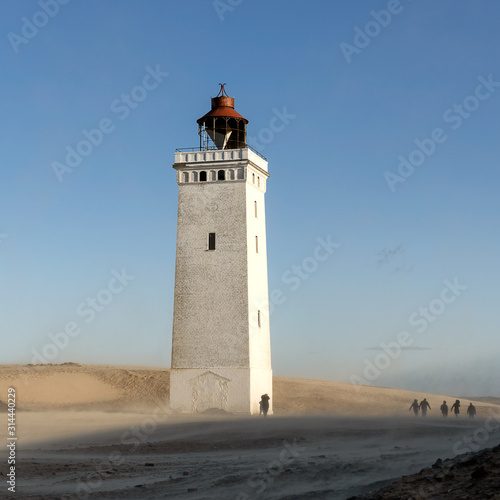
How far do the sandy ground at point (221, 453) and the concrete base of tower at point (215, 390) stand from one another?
1282mm

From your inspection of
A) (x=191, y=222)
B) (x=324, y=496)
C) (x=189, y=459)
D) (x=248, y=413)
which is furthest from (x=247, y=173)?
(x=324, y=496)

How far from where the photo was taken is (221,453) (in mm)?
25156

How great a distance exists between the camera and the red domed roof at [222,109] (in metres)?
42.3

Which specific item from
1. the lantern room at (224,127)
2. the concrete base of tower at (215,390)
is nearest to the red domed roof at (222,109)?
the lantern room at (224,127)

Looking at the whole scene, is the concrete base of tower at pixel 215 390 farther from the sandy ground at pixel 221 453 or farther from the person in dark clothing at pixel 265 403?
the sandy ground at pixel 221 453

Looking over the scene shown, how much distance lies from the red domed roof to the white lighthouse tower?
7.77 feet

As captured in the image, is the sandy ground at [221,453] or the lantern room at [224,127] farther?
the lantern room at [224,127]

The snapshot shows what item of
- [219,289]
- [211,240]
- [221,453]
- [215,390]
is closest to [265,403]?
[215,390]

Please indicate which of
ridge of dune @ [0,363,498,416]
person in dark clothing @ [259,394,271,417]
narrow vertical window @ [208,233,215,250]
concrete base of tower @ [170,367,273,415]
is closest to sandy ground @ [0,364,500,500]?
concrete base of tower @ [170,367,273,415]

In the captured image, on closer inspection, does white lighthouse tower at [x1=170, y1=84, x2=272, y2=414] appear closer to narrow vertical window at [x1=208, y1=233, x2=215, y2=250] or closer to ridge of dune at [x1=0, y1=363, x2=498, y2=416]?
narrow vertical window at [x1=208, y1=233, x2=215, y2=250]

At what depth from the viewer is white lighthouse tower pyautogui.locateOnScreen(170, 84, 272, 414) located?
3844cm

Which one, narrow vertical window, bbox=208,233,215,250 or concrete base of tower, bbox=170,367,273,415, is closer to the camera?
concrete base of tower, bbox=170,367,273,415

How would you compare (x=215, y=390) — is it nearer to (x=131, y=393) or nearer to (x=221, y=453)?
(x=221, y=453)

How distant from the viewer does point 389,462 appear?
62.8 feet
